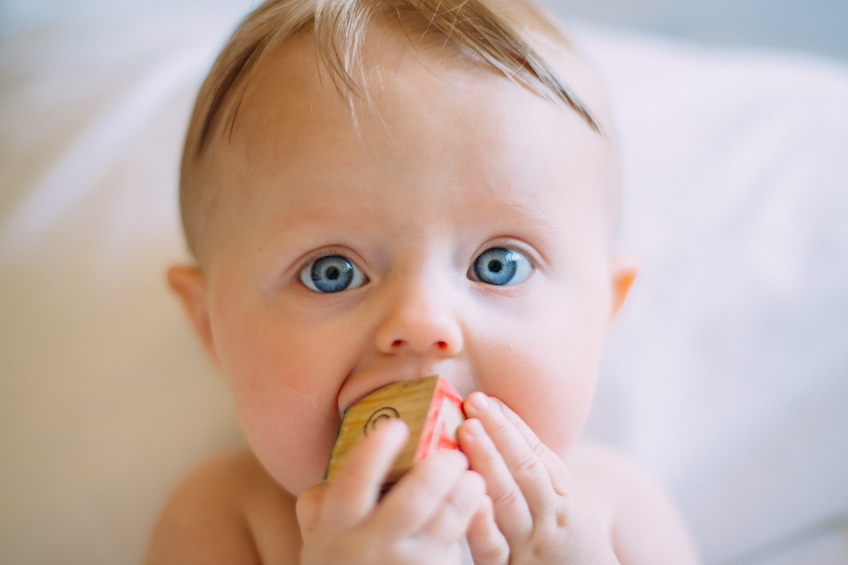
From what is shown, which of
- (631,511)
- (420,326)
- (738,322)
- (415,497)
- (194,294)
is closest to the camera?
(415,497)

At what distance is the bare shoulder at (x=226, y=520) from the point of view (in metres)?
1.17

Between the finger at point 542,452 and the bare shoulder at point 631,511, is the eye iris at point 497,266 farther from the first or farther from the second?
the bare shoulder at point 631,511

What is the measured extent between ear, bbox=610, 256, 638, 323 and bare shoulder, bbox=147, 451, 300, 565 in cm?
53

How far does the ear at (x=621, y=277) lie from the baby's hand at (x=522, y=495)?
36 cm

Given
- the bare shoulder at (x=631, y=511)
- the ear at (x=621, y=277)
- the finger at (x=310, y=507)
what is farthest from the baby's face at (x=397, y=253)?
the bare shoulder at (x=631, y=511)

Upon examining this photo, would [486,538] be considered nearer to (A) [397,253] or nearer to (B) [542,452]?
(B) [542,452]

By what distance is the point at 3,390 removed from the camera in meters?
1.33

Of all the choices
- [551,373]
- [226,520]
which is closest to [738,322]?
[551,373]

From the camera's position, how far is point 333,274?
94 cm

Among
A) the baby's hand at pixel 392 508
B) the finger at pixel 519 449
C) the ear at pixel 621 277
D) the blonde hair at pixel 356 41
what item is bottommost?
the baby's hand at pixel 392 508

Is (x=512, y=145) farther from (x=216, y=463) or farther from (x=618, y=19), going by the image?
(x=618, y=19)

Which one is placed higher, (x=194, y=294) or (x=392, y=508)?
(x=194, y=294)

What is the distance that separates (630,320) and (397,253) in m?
0.68

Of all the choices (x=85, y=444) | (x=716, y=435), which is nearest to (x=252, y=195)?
(x=85, y=444)
